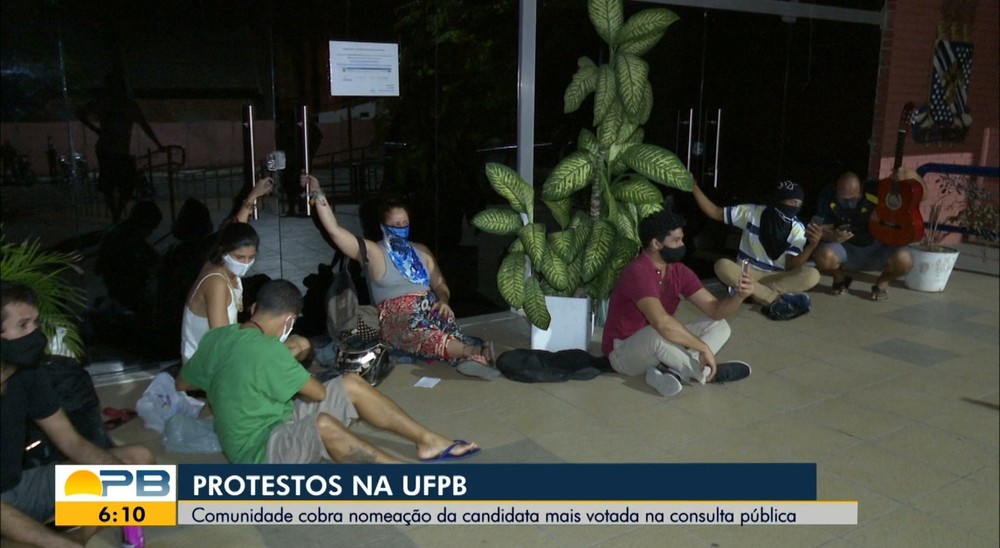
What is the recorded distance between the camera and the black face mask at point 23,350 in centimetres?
250

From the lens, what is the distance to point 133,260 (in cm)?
439

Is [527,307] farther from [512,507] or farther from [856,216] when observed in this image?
[856,216]

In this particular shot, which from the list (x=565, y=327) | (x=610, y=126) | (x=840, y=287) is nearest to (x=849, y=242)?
(x=840, y=287)

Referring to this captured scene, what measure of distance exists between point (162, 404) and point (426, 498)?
1.48 m

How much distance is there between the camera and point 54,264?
166 inches

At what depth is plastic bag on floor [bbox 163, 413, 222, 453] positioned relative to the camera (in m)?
3.56

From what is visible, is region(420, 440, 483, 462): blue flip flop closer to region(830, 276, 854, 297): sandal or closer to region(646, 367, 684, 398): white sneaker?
region(646, 367, 684, 398): white sneaker

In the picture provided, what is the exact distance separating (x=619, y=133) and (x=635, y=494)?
94.6 inches

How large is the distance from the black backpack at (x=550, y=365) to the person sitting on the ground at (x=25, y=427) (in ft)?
7.47

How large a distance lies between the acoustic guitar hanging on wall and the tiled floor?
0.96 metres

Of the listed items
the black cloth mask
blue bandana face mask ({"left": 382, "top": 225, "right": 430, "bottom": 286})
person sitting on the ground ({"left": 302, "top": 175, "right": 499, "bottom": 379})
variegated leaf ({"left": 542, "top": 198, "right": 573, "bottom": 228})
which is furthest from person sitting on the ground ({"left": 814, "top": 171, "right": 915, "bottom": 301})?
blue bandana face mask ({"left": 382, "top": 225, "right": 430, "bottom": 286})

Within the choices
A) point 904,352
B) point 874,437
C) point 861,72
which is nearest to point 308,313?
point 874,437

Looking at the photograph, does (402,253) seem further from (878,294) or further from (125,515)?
(878,294)

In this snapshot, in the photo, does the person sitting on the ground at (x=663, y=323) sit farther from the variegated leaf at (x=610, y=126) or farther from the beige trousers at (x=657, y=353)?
the variegated leaf at (x=610, y=126)
